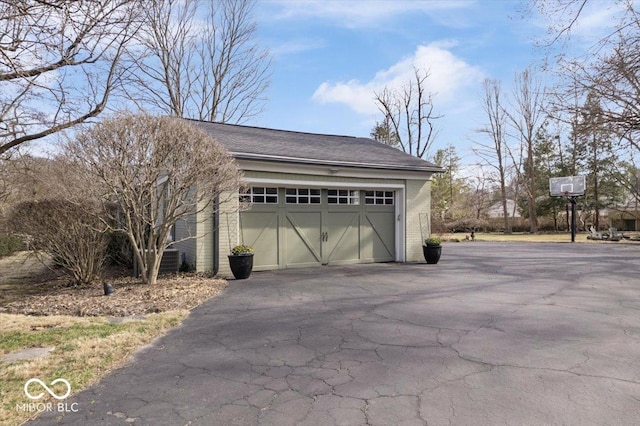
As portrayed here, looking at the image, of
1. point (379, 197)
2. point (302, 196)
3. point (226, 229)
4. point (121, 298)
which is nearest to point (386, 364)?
point (121, 298)

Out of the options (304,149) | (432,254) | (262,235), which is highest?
(304,149)

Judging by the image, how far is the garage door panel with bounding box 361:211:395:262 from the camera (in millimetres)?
12648

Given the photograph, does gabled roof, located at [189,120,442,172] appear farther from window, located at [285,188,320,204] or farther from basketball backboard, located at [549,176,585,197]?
basketball backboard, located at [549,176,585,197]

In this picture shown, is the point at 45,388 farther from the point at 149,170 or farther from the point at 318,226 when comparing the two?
the point at 318,226

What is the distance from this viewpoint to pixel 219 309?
6.53 metres

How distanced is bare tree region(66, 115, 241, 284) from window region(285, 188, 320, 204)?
2365mm

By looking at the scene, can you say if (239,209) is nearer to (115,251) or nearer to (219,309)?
(219,309)

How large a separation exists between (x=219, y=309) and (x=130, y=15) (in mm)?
5343

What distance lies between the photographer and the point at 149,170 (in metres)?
7.63

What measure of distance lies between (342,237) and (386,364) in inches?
326

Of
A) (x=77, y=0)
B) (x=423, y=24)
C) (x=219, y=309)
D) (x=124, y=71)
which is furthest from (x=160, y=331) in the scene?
(x=423, y=24)

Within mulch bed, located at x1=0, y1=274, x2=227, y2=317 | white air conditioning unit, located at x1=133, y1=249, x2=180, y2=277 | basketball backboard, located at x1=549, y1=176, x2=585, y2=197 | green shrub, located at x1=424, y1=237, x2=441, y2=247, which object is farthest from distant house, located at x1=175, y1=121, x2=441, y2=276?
basketball backboard, located at x1=549, y1=176, x2=585, y2=197

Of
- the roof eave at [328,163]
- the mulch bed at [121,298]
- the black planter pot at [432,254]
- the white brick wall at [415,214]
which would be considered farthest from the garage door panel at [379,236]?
the mulch bed at [121,298]
